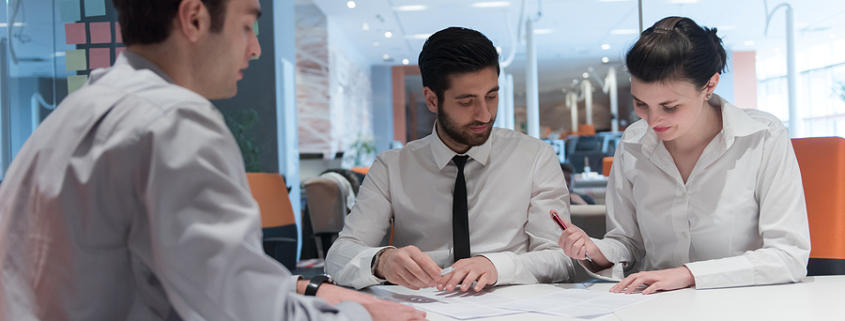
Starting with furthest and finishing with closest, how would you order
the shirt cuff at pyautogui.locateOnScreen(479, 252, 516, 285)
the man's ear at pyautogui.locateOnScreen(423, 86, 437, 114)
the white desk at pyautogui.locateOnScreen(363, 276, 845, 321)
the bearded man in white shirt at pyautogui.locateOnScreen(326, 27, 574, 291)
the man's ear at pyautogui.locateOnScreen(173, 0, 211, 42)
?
the man's ear at pyautogui.locateOnScreen(423, 86, 437, 114) < the bearded man in white shirt at pyautogui.locateOnScreen(326, 27, 574, 291) < the shirt cuff at pyautogui.locateOnScreen(479, 252, 516, 285) < the white desk at pyautogui.locateOnScreen(363, 276, 845, 321) < the man's ear at pyautogui.locateOnScreen(173, 0, 211, 42)

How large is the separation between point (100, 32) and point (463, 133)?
1.65 meters

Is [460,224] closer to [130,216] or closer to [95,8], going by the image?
[130,216]

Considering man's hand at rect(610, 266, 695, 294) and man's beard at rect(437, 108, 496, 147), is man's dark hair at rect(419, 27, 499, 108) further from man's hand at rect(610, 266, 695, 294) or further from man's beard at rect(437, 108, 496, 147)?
man's hand at rect(610, 266, 695, 294)

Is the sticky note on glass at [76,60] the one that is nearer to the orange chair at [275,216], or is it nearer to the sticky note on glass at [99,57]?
the sticky note on glass at [99,57]

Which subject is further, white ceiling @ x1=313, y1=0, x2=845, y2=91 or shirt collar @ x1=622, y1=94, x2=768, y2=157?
white ceiling @ x1=313, y1=0, x2=845, y2=91

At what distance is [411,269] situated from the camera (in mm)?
1313

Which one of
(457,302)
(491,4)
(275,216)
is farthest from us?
(491,4)

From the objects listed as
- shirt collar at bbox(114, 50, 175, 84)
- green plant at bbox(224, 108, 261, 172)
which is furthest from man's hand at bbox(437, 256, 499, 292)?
green plant at bbox(224, 108, 261, 172)

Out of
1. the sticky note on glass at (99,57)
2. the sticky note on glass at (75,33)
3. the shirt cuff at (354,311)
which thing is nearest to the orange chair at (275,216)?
the sticky note on glass at (99,57)

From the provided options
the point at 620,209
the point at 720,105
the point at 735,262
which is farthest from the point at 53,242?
the point at 720,105

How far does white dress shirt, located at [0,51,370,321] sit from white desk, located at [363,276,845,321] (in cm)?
59

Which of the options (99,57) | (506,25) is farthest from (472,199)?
(506,25)

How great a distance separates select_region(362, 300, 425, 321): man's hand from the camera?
834mm

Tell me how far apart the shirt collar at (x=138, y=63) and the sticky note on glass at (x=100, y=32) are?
72.0 inches
